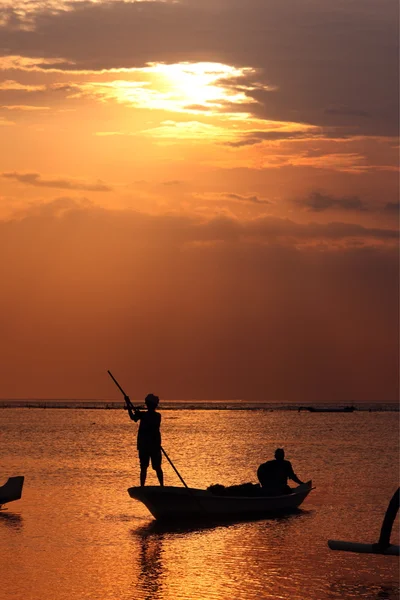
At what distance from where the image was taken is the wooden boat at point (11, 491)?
24969mm

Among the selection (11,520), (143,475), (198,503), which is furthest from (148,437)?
(11,520)

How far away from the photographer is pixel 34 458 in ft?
155

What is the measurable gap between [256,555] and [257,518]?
529 centimetres

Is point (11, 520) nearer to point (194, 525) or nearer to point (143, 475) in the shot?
point (143, 475)

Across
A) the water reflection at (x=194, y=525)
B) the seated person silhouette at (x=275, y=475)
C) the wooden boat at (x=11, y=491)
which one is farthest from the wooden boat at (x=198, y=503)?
the wooden boat at (x=11, y=491)

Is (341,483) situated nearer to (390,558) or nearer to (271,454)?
(390,558)

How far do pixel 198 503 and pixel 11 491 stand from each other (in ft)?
17.2

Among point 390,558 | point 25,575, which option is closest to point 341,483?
point 390,558

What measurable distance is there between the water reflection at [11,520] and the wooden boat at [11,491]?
516 mm

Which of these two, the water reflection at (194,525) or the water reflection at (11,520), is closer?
the water reflection at (194,525)

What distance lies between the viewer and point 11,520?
912 inches

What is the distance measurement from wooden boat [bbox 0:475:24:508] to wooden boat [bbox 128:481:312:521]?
4.20m

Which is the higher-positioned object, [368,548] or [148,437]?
[148,437]

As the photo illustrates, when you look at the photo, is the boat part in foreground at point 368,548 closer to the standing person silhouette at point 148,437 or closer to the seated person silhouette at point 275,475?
the standing person silhouette at point 148,437
